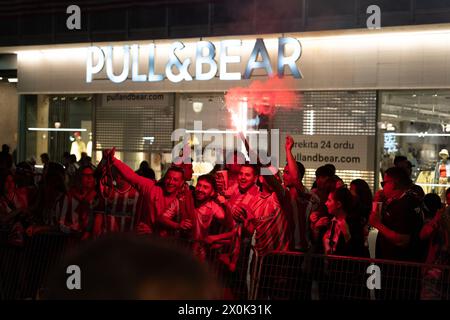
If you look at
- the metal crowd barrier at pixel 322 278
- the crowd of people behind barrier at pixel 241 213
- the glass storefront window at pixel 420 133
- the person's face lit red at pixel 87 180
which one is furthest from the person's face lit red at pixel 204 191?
the glass storefront window at pixel 420 133

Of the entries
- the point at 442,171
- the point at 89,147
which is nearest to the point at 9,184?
the point at 442,171

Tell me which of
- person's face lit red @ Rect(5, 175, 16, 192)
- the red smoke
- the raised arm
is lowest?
the raised arm

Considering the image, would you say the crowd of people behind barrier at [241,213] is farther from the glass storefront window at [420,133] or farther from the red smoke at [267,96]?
the red smoke at [267,96]

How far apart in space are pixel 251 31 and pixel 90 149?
5618 mm

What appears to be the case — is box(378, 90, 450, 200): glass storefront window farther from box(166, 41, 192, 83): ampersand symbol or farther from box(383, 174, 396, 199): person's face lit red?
box(383, 174, 396, 199): person's face lit red

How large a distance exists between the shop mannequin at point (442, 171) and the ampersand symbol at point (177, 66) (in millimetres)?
5732

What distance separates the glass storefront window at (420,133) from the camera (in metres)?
14.7

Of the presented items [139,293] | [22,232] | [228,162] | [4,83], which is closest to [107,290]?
[139,293]

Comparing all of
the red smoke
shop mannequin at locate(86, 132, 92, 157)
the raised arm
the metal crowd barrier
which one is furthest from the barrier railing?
shop mannequin at locate(86, 132, 92, 157)

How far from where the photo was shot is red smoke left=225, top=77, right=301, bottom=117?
1627 centimetres

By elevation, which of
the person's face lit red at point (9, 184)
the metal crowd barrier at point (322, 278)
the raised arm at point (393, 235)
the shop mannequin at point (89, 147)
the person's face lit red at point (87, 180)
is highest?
the shop mannequin at point (89, 147)

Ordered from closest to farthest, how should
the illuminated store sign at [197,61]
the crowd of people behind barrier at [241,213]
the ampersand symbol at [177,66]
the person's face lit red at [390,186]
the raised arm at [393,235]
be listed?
the raised arm at [393,235]
the crowd of people behind barrier at [241,213]
the person's face lit red at [390,186]
the illuminated store sign at [197,61]
the ampersand symbol at [177,66]

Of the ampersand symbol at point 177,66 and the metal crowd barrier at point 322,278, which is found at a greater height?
the ampersand symbol at point 177,66

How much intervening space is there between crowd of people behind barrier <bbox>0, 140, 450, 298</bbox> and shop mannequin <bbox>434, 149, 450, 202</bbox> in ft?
18.4
